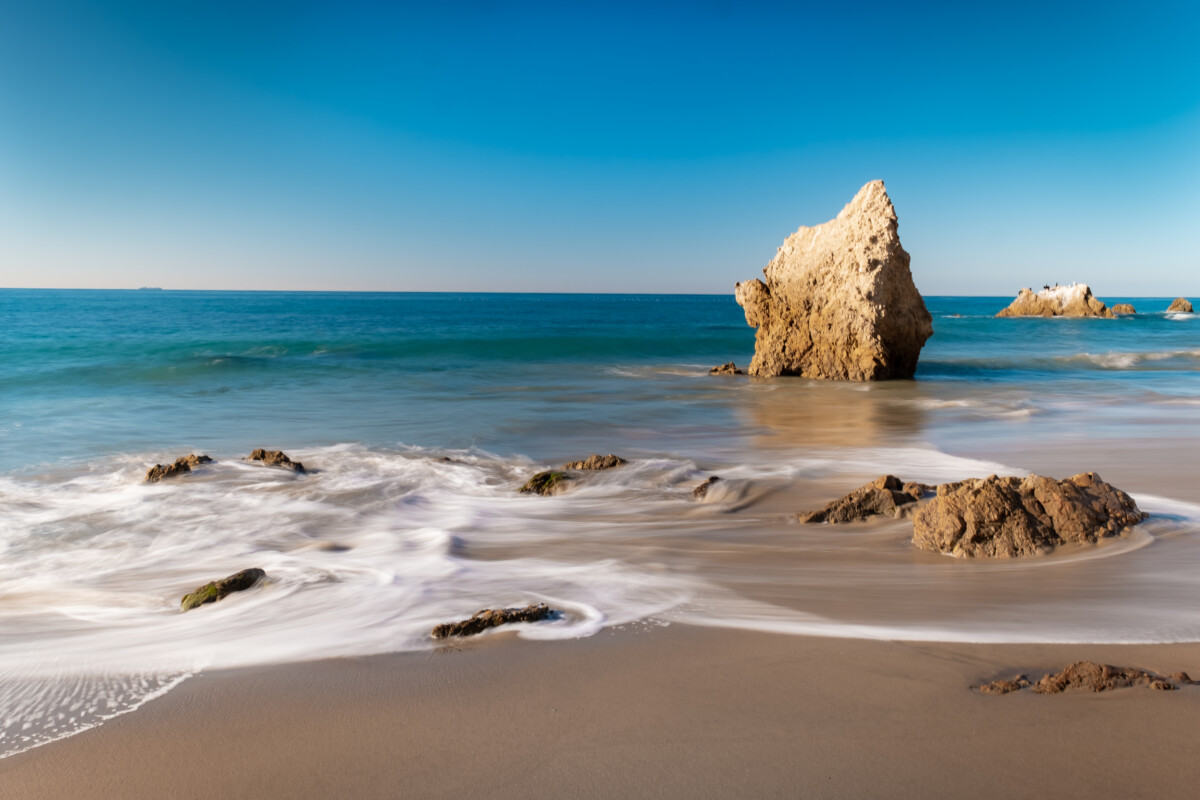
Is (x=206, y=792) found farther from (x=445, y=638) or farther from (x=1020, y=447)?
(x=1020, y=447)

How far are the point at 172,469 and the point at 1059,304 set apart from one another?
2735 inches

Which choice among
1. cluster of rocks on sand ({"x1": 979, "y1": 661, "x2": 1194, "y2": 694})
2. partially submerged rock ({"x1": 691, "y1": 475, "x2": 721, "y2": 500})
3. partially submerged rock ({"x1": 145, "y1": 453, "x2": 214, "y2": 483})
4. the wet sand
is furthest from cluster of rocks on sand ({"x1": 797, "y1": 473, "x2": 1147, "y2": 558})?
partially submerged rock ({"x1": 145, "y1": 453, "x2": 214, "y2": 483})

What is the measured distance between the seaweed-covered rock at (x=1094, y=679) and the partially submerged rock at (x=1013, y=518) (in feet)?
5.45

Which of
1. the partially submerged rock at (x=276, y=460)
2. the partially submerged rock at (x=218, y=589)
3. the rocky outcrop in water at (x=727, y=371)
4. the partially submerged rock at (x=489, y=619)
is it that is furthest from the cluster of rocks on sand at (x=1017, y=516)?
the rocky outcrop in water at (x=727, y=371)

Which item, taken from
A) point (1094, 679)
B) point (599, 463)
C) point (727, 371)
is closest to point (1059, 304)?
point (727, 371)

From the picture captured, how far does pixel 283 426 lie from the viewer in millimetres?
12078

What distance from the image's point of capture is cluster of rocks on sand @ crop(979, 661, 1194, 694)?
2.99 meters

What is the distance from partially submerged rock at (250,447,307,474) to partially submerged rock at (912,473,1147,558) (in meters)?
6.38

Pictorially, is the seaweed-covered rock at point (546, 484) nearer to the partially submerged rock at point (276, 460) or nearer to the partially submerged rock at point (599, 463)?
the partially submerged rock at point (599, 463)

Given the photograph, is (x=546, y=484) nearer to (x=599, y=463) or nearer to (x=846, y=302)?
(x=599, y=463)

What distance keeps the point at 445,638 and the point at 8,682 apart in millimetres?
1965

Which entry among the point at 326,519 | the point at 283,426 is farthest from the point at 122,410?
the point at 326,519

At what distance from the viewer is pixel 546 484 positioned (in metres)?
7.36

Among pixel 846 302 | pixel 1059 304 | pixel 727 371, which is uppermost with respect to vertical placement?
pixel 1059 304
